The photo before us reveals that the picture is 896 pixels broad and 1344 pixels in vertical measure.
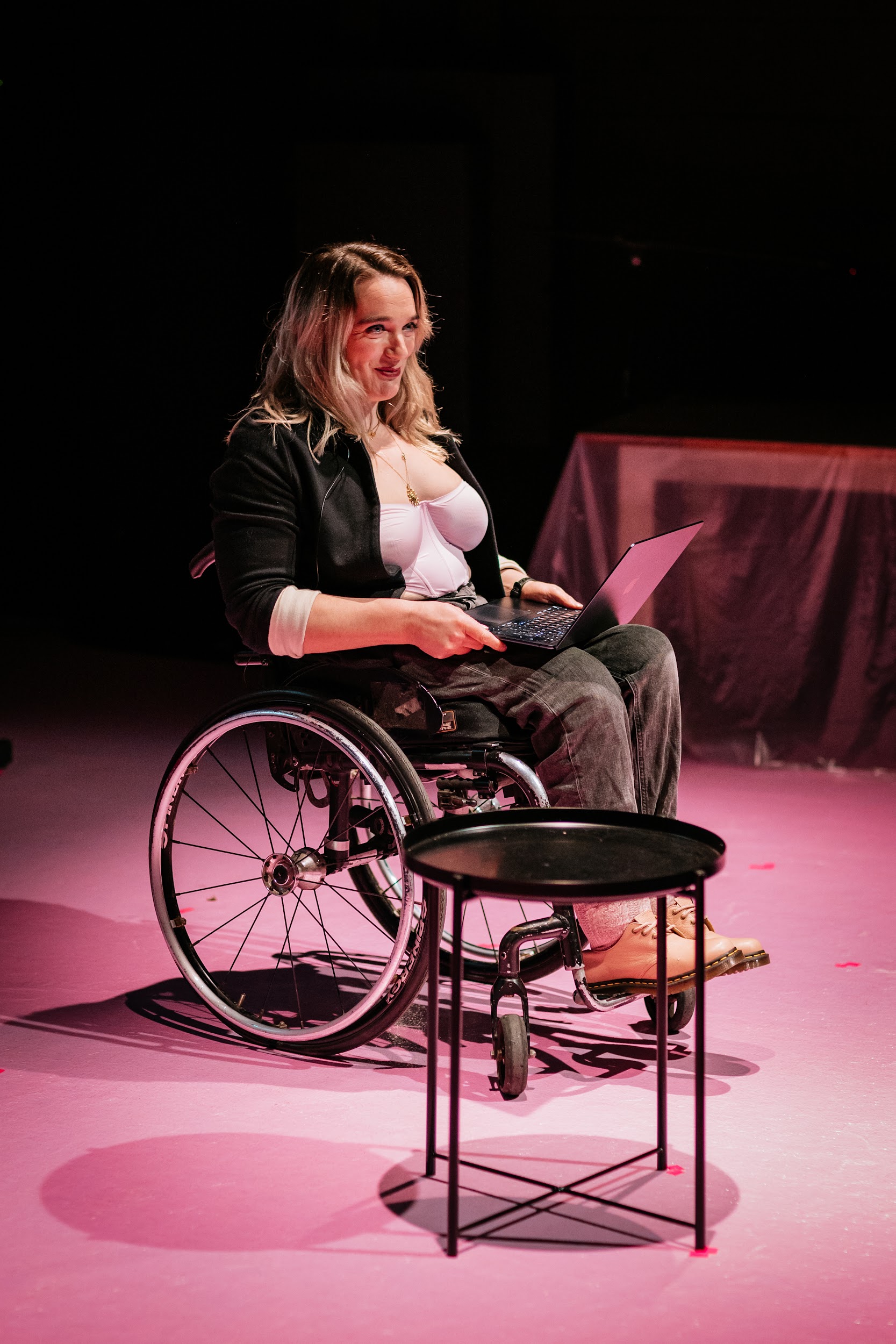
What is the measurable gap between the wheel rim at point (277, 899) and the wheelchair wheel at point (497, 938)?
13cm

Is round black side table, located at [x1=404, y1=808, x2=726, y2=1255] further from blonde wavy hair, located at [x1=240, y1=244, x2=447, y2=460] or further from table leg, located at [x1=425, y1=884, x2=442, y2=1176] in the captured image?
blonde wavy hair, located at [x1=240, y1=244, x2=447, y2=460]

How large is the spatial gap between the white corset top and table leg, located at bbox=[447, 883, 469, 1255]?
2.73ft

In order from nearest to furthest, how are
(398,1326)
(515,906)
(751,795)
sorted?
(398,1326)
(515,906)
(751,795)

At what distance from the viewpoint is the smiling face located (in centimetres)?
261

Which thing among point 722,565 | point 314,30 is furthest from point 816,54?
point 722,565

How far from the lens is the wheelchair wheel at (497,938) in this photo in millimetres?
2615

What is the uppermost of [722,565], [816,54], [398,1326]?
[816,54]

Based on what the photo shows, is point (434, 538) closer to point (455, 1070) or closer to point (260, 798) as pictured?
point (260, 798)

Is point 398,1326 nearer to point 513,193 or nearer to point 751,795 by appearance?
point 751,795

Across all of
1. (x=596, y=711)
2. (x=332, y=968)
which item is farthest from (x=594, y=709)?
(x=332, y=968)

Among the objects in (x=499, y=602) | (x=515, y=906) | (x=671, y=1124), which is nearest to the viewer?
(x=671, y=1124)

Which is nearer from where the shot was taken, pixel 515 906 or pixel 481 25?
pixel 515 906

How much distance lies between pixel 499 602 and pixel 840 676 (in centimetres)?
174

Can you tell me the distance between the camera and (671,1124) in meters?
2.33
